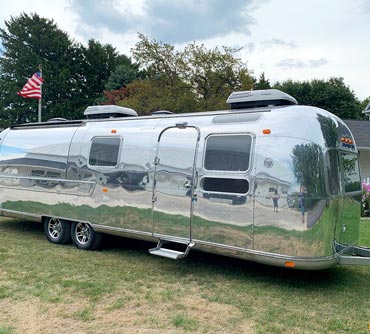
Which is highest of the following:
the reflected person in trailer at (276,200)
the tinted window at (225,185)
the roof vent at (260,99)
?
the roof vent at (260,99)

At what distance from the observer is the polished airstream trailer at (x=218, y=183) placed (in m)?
4.91

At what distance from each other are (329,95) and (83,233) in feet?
124

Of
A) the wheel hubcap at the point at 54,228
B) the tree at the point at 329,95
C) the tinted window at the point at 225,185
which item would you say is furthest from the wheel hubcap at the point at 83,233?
the tree at the point at 329,95

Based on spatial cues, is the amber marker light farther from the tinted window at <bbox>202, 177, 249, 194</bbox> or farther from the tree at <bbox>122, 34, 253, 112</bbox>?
the tree at <bbox>122, 34, 253, 112</bbox>

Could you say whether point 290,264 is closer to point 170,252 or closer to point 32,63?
point 170,252

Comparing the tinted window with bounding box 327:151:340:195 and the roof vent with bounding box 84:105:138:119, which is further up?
the roof vent with bounding box 84:105:138:119

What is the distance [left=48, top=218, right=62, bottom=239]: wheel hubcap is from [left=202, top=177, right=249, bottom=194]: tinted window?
3703mm

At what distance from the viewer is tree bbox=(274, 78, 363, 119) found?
131 feet

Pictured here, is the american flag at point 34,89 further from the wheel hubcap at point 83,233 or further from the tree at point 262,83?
the tree at point 262,83

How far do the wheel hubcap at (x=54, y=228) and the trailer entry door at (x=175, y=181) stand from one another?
266 centimetres

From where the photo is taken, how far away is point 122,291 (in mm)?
5141

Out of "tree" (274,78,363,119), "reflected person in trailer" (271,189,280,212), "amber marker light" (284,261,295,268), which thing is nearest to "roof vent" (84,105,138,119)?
"reflected person in trailer" (271,189,280,212)

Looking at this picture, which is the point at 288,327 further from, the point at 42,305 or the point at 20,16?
the point at 20,16

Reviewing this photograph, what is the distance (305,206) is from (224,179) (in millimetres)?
1195
